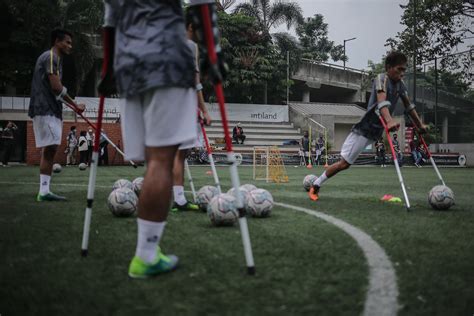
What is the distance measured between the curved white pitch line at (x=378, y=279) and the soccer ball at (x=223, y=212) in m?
1.10

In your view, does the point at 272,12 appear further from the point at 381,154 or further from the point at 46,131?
the point at 46,131

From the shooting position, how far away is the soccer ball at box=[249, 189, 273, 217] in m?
5.42

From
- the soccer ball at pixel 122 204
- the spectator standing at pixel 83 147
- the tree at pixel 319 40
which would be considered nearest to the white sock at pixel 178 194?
the soccer ball at pixel 122 204

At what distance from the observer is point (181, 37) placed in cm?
294

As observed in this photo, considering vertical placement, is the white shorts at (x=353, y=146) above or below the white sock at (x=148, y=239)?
above

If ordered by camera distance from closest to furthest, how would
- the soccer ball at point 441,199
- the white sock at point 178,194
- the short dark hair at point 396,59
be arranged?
the white sock at point 178,194 → the soccer ball at point 441,199 → the short dark hair at point 396,59

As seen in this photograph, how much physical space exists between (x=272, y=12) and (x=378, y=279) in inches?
1599

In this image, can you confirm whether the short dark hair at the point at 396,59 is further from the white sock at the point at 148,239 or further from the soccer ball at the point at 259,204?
the white sock at the point at 148,239

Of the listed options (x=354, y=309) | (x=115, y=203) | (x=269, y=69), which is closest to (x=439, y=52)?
(x=269, y=69)

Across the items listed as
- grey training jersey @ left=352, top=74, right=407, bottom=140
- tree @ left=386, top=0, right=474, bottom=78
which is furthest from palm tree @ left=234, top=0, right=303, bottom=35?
grey training jersey @ left=352, top=74, right=407, bottom=140

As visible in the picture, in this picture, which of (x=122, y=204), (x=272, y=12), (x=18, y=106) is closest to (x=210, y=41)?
(x=122, y=204)

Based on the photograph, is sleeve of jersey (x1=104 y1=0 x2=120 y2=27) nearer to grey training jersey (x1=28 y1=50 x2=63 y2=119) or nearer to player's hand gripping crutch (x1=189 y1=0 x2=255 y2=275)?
player's hand gripping crutch (x1=189 y1=0 x2=255 y2=275)

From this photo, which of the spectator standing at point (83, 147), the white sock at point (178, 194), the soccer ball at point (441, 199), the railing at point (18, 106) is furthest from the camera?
the railing at point (18, 106)

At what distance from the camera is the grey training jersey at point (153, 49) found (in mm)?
2840
